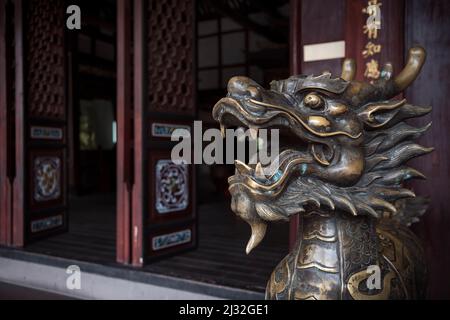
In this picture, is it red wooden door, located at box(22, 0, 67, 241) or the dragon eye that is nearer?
the dragon eye

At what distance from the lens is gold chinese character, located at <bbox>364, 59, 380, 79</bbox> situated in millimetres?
1903

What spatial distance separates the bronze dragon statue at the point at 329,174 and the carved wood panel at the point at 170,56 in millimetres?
2236

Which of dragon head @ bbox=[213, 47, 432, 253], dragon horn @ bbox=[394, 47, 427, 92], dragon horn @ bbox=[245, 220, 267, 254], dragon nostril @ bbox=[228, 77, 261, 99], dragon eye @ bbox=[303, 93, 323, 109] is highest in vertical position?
dragon horn @ bbox=[394, 47, 427, 92]

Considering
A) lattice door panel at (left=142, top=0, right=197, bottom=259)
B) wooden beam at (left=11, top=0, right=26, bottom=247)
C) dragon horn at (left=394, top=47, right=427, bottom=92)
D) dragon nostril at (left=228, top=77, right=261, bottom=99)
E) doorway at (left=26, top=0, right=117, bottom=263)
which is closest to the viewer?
dragon nostril at (left=228, top=77, right=261, bottom=99)

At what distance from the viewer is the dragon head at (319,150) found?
1.00 meters

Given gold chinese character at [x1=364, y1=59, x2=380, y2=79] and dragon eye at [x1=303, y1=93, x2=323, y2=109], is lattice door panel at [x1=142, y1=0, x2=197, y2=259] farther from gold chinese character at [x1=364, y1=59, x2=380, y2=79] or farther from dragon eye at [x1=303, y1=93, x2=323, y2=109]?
dragon eye at [x1=303, y1=93, x2=323, y2=109]

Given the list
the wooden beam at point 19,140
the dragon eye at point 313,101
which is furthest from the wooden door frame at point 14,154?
the dragon eye at point 313,101

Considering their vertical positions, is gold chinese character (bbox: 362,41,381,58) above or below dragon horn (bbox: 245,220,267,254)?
above

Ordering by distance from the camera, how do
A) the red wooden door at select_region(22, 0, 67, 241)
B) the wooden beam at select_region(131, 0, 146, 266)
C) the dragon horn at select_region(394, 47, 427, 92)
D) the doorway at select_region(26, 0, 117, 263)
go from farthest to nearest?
1. the doorway at select_region(26, 0, 117, 263)
2. the red wooden door at select_region(22, 0, 67, 241)
3. the wooden beam at select_region(131, 0, 146, 266)
4. the dragon horn at select_region(394, 47, 427, 92)

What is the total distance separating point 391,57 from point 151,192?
1.99 m

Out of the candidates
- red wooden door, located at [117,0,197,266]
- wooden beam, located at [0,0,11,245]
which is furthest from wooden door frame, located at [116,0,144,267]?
wooden beam, located at [0,0,11,245]

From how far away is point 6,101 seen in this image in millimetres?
3705

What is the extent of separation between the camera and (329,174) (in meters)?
1.03

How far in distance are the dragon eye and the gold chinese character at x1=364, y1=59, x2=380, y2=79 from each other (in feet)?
3.31
